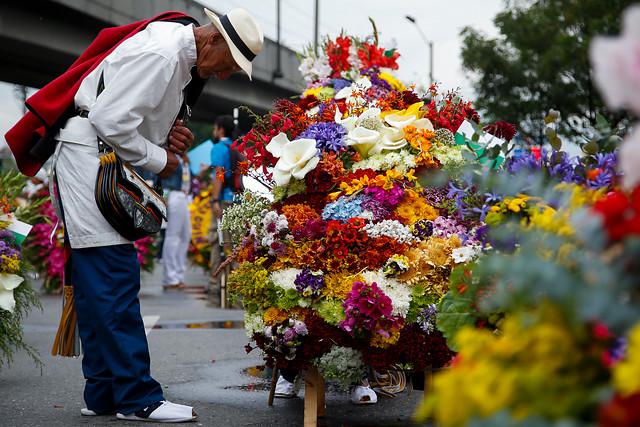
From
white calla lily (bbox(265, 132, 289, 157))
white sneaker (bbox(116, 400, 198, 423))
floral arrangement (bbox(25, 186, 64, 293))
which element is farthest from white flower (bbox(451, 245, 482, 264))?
floral arrangement (bbox(25, 186, 64, 293))

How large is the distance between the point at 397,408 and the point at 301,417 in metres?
0.64

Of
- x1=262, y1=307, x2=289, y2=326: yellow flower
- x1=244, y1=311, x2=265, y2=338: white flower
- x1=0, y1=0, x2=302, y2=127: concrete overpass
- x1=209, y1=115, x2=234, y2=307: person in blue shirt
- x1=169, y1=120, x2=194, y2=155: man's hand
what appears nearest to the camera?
x1=262, y1=307, x2=289, y2=326: yellow flower

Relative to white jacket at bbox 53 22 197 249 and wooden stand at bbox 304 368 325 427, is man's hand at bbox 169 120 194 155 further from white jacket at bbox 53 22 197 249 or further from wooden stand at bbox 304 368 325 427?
wooden stand at bbox 304 368 325 427

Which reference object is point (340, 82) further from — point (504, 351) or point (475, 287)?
point (504, 351)

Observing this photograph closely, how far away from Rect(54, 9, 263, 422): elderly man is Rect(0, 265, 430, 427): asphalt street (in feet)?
0.64

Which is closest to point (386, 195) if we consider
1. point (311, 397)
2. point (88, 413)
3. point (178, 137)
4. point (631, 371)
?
point (311, 397)

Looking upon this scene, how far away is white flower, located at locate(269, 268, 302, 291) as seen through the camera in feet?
14.9

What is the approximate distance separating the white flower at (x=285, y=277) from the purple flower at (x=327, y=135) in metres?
0.72

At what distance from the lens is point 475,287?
297cm

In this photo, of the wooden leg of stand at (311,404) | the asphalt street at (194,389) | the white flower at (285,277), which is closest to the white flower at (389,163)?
the white flower at (285,277)

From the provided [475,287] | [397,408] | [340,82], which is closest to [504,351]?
[475,287]

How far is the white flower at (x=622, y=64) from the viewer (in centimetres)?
151

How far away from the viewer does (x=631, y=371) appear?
1.42 metres

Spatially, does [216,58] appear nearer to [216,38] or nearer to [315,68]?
[216,38]
